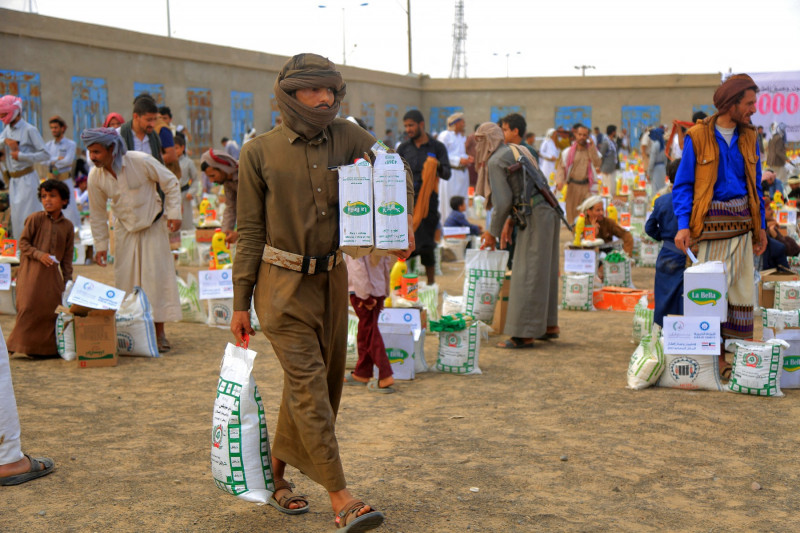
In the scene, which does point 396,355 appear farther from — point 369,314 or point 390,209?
point 390,209

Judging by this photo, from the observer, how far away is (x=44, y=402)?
5.83m

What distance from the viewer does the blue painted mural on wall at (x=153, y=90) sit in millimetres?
21672

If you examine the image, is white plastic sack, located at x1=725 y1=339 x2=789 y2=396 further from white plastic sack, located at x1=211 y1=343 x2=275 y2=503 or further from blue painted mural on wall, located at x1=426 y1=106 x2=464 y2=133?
blue painted mural on wall, located at x1=426 y1=106 x2=464 y2=133

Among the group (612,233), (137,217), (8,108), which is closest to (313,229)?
(137,217)

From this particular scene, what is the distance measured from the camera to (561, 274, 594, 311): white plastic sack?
9.28m

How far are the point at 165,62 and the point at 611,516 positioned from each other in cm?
2094

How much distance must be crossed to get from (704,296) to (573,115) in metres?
30.4

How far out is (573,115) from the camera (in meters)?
35.2

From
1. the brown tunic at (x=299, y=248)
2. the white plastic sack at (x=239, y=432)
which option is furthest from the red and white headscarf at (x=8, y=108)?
the white plastic sack at (x=239, y=432)

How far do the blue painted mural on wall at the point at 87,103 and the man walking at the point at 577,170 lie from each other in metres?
11.6

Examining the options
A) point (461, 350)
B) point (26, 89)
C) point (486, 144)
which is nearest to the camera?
point (461, 350)

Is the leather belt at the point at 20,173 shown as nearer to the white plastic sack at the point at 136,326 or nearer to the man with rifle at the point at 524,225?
the white plastic sack at the point at 136,326

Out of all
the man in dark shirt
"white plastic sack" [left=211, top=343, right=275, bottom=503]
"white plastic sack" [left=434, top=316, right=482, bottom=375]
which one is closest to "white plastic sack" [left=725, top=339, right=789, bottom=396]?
"white plastic sack" [left=434, top=316, right=482, bottom=375]

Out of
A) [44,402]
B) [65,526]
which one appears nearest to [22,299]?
[44,402]
